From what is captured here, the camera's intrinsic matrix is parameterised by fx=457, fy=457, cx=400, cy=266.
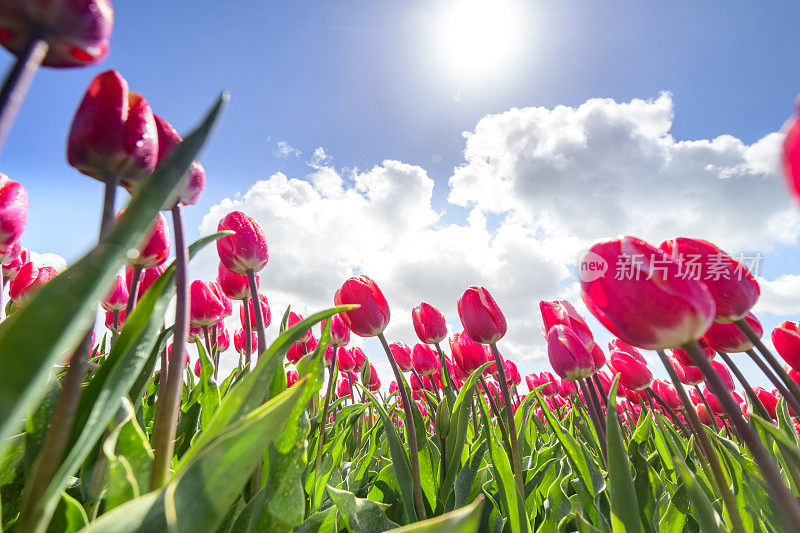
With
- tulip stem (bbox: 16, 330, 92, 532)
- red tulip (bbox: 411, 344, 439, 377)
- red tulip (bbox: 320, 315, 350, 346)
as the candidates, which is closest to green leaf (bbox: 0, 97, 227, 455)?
tulip stem (bbox: 16, 330, 92, 532)

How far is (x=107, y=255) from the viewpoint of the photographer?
0.53 meters

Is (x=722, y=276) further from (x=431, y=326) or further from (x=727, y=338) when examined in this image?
(x=431, y=326)

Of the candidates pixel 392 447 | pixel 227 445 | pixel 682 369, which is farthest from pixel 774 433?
pixel 682 369

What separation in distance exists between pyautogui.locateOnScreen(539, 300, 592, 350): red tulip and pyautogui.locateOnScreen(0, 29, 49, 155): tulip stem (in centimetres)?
189

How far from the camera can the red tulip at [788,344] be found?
56.4 inches

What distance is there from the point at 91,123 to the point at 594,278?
36.7 inches

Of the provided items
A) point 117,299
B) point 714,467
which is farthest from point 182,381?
point 117,299

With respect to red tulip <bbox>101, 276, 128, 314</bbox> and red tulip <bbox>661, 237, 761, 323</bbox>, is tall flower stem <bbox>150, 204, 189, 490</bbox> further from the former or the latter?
red tulip <bbox>101, 276, 128, 314</bbox>

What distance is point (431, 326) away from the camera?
261 centimetres

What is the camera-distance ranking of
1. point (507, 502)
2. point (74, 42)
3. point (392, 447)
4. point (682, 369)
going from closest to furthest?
1. point (74, 42)
2. point (507, 502)
3. point (392, 447)
4. point (682, 369)

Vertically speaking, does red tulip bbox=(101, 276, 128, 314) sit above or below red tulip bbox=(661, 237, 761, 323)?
above

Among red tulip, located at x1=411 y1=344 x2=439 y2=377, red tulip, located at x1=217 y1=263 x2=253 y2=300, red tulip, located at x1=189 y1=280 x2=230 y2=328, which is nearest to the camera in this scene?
red tulip, located at x1=217 y1=263 x2=253 y2=300

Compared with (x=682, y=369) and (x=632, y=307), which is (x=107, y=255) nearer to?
(x=632, y=307)

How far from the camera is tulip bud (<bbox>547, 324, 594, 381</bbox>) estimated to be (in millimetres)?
1771
